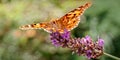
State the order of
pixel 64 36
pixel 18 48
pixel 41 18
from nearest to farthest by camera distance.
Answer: pixel 64 36
pixel 41 18
pixel 18 48

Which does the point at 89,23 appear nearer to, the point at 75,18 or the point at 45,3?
the point at 45,3

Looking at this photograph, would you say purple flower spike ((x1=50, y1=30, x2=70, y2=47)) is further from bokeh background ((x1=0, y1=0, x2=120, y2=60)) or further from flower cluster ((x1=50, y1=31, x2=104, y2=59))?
bokeh background ((x1=0, y1=0, x2=120, y2=60))

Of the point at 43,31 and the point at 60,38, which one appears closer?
the point at 60,38

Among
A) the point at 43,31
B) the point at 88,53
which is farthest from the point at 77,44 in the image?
the point at 43,31

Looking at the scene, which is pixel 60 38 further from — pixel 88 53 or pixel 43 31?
pixel 43 31

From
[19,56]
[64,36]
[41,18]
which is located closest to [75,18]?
[64,36]

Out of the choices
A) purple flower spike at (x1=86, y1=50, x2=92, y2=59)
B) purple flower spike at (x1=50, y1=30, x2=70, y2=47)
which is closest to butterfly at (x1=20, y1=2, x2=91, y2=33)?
purple flower spike at (x1=50, y1=30, x2=70, y2=47)
